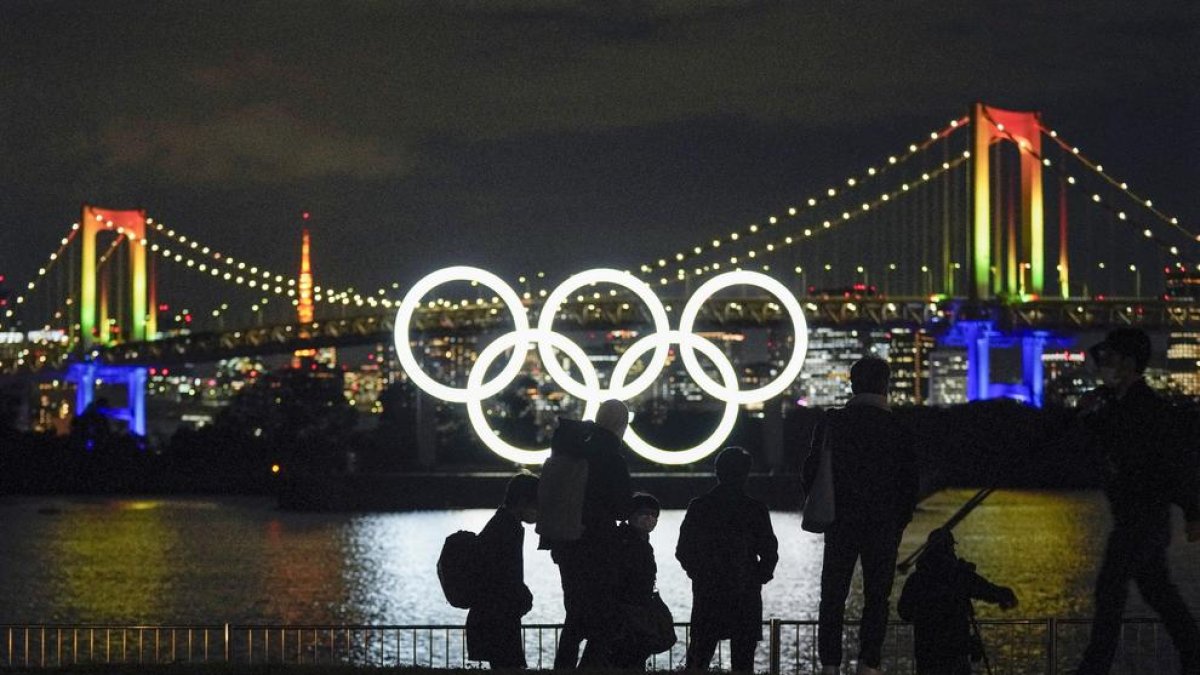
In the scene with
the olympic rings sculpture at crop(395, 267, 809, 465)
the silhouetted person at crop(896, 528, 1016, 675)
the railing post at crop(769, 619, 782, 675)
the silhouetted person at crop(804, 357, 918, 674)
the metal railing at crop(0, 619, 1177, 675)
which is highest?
the olympic rings sculpture at crop(395, 267, 809, 465)

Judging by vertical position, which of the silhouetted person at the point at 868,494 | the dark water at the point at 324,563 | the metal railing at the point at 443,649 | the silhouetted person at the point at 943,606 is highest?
the silhouetted person at the point at 868,494

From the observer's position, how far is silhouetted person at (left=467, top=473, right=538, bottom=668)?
38.0ft

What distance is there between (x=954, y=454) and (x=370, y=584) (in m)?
37.1

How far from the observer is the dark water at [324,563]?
36156 millimetres

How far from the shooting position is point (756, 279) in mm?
36594

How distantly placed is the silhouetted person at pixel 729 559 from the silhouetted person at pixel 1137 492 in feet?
6.39

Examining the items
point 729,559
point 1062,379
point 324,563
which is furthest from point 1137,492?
point 1062,379

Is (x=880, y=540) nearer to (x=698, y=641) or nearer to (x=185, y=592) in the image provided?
(x=698, y=641)

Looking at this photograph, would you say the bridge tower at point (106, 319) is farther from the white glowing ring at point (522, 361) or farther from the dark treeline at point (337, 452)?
the white glowing ring at point (522, 361)

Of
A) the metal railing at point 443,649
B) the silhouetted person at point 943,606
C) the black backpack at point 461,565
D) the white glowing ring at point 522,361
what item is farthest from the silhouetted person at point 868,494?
the white glowing ring at point 522,361

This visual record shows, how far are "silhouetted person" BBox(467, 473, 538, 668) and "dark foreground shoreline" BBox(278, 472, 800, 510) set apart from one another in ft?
202

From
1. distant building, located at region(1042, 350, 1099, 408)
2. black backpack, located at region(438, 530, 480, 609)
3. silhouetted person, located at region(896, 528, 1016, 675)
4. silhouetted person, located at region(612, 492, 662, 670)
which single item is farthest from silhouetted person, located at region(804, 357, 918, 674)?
distant building, located at region(1042, 350, 1099, 408)

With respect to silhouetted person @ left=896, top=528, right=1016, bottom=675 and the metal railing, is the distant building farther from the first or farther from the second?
silhouetted person @ left=896, top=528, right=1016, bottom=675

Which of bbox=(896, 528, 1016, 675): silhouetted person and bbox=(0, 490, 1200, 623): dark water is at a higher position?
bbox=(896, 528, 1016, 675): silhouetted person
